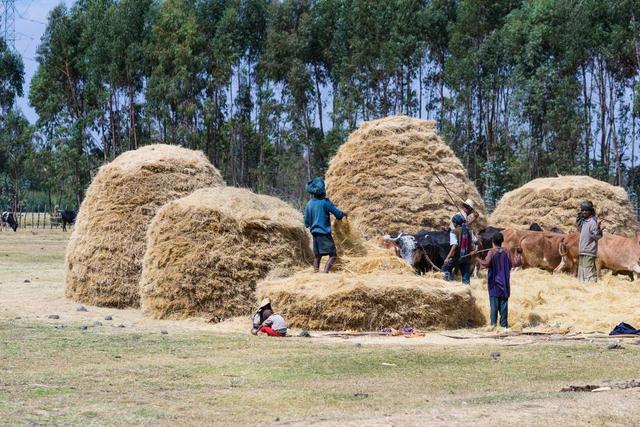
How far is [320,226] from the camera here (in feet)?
50.8

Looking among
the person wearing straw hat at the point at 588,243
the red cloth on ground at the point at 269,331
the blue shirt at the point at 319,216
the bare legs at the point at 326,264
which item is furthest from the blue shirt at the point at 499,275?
the person wearing straw hat at the point at 588,243

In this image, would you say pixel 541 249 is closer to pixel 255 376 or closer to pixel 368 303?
pixel 368 303

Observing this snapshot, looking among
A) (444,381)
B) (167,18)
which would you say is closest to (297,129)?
(167,18)

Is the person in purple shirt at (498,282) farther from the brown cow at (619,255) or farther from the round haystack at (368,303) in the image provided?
the brown cow at (619,255)

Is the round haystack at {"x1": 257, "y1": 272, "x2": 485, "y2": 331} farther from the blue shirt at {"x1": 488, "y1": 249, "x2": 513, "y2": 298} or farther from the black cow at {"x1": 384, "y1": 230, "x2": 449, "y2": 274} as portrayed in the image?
the black cow at {"x1": 384, "y1": 230, "x2": 449, "y2": 274}

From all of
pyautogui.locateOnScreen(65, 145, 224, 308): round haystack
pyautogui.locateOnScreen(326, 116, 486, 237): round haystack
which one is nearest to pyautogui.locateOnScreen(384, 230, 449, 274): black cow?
pyautogui.locateOnScreen(326, 116, 486, 237): round haystack

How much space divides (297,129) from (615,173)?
2092 centimetres

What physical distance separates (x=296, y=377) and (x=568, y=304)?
7110 millimetres

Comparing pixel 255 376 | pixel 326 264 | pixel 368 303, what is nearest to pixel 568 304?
pixel 368 303

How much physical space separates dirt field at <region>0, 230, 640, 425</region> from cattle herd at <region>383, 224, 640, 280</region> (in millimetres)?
5589

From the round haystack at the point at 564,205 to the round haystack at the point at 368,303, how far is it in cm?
1142

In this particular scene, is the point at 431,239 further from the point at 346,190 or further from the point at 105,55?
the point at 105,55

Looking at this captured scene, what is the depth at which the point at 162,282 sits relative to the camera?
15.6 meters

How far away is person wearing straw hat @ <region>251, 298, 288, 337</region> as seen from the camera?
13.3 m
